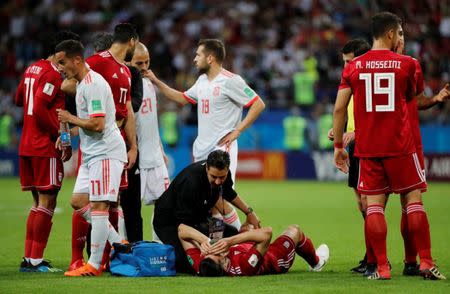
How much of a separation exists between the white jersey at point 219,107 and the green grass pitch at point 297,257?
171cm

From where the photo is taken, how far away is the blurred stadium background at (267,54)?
2516cm

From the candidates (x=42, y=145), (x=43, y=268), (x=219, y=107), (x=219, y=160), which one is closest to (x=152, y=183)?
(x=219, y=107)

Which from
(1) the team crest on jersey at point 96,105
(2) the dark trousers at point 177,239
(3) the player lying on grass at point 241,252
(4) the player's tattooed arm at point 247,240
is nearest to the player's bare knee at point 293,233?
(3) the player lying on grass at point 241,252

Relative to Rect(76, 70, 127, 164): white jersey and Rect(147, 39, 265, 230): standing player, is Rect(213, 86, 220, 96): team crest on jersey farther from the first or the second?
Rect(76, 70, 127, 164): white jersey

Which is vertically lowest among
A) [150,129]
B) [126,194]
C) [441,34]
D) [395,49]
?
[126,194]

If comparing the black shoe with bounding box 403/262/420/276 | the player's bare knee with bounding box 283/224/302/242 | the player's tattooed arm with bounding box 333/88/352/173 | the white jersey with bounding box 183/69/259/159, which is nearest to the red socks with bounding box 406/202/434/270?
the black shoe with bounding box 403/262/420/276

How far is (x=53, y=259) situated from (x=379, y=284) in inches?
164

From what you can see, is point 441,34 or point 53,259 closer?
point 53,259

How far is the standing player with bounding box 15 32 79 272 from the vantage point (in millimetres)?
10062

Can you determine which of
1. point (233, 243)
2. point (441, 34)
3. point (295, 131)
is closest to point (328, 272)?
point (233, 243)

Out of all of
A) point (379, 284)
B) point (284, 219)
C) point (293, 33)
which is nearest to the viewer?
point (379, 284)

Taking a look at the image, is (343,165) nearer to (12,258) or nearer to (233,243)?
(233,243)

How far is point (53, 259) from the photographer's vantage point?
11070 mm

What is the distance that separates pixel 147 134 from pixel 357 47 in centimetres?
272
